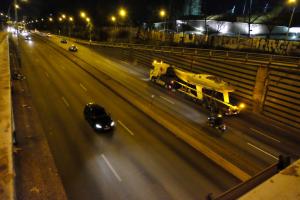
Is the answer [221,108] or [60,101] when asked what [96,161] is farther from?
[221,108]

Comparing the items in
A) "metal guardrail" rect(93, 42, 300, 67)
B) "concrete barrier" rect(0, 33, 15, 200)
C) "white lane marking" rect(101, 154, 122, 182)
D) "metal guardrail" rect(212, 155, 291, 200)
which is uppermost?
"metal guardrail" rect(93, 42, 300, 67)

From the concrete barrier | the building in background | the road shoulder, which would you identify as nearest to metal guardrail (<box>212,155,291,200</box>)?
the concrete barrier

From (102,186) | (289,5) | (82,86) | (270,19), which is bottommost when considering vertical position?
(102,186)

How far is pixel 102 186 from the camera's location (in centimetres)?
1375

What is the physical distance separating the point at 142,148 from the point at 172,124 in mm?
4132

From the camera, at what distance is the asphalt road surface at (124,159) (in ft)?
44.9

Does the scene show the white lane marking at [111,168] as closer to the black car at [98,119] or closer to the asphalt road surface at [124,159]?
the asphalt road surface at [124,159]

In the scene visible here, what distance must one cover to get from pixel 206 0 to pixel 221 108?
88.8 m

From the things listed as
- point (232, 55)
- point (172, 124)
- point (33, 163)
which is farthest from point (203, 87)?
point (33, 163)

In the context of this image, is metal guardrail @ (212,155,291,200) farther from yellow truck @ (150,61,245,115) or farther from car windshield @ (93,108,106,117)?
yellow truck @ (150,61,245,115)

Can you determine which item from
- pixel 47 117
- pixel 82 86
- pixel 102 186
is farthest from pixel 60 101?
pixel 102 186

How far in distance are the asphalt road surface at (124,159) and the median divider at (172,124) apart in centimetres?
36

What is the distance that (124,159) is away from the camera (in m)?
16.4

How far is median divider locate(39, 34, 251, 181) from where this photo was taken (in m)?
15.7
